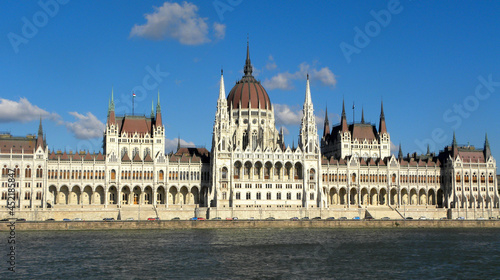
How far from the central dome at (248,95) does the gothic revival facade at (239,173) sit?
0.26 metres

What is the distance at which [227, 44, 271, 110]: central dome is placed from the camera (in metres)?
156

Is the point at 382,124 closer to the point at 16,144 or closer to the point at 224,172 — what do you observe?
the point at 224,172

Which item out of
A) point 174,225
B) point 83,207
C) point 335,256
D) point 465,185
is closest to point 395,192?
point 465,185

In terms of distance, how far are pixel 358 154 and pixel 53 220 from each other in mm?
75863

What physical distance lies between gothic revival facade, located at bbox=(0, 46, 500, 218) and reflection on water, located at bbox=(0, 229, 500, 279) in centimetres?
2594

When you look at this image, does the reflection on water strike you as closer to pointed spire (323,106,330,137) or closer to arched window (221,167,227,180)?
arched window (221,167,227,180)

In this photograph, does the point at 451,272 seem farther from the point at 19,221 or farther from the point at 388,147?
the point at 388,147

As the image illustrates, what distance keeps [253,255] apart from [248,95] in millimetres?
79596

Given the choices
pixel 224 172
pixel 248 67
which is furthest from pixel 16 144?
pixel 248 67

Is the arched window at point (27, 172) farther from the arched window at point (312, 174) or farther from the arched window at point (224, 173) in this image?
the arched window at point (312, 174)

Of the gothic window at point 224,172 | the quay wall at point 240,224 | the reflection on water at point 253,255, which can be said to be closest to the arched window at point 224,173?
the gothic window at point 224,172

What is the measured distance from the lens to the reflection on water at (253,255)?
6806 cm

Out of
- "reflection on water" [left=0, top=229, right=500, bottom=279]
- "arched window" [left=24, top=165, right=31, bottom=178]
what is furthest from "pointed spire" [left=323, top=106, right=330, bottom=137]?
"arched window" [left=24, top=165, right=31, bottom=178]

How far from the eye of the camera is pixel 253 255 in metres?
80.8
